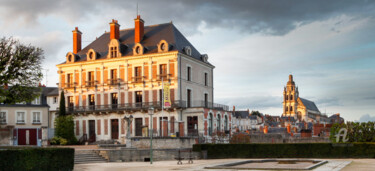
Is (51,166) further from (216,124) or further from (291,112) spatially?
(291,112)

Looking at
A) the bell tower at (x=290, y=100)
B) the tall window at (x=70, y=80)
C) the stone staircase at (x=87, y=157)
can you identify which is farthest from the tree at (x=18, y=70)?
the bell tower at (x=290, y=100)

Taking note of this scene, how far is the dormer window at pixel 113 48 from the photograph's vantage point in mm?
48812

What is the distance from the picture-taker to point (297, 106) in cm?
18575

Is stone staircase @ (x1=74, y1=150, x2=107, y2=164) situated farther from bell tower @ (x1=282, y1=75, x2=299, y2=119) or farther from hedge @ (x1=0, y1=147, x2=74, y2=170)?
bell tower @ (x1=282, y1=75, x2=299, y2=119)

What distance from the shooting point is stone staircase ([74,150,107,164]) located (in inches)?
1096

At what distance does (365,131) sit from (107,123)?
26.7 meters

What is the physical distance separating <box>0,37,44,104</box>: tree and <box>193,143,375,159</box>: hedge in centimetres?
1349

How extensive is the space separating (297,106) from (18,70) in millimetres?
169975

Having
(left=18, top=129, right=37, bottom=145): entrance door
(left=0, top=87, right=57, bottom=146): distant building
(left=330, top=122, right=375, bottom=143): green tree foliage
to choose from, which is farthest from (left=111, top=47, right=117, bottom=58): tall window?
(left=330, top=122, right=375, bottom=143): green tree foliage

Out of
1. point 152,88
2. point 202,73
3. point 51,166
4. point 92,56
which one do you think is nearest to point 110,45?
point 92,56

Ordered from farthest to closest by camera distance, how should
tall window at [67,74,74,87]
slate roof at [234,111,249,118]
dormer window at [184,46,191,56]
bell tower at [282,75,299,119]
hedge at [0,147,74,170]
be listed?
bell tower at [282,75,299,119] < slate roof at [234,111,249,118] < tall window at [67,74,74,87] < dormer window at [184,46,191,56] < hedge at [0,147,74,170]

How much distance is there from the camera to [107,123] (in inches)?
1912

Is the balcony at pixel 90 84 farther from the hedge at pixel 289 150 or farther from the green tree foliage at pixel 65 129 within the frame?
the hedge at pixel 289 150

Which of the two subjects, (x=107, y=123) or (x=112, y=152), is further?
(x=107, y=123)
